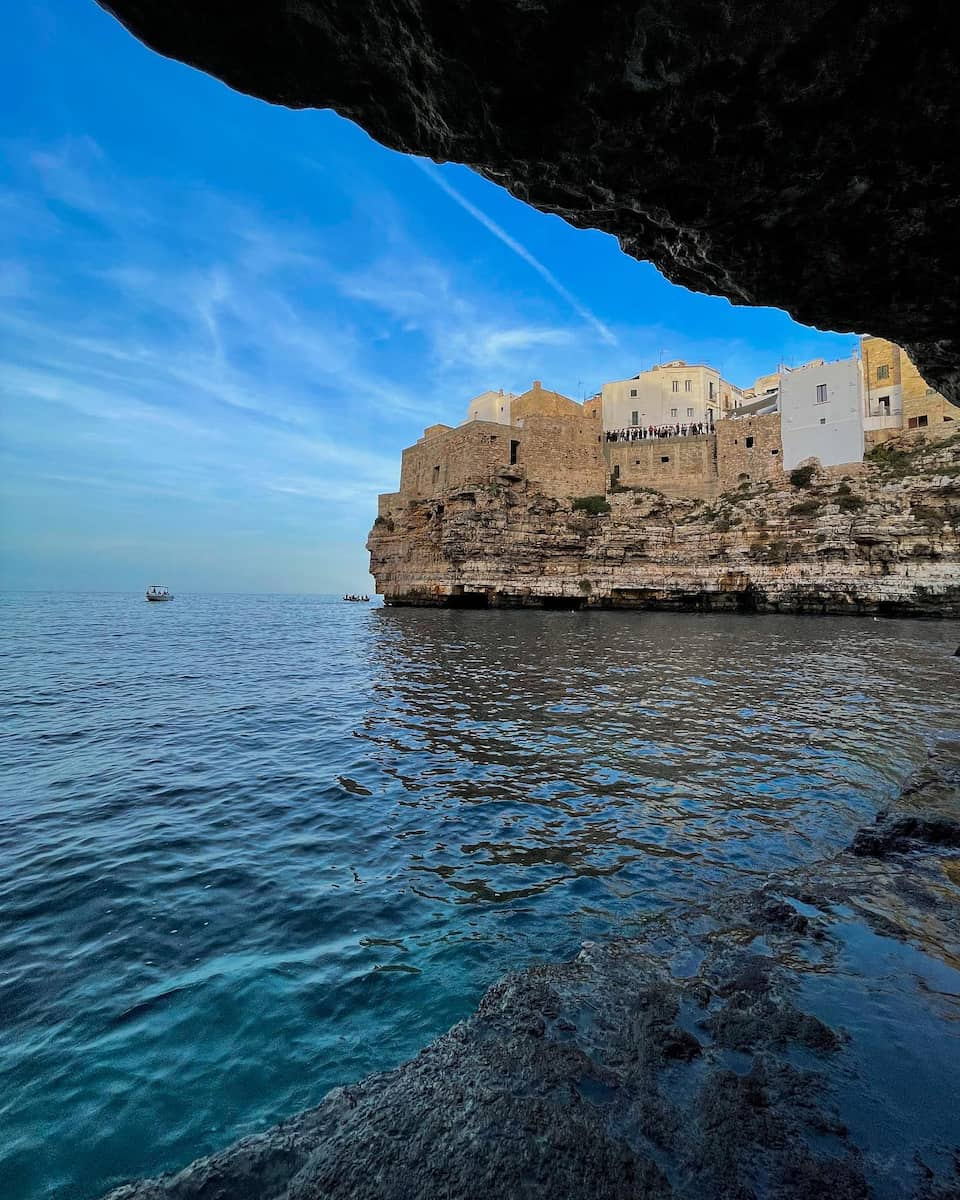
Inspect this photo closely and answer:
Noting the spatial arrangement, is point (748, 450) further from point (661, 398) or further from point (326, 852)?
point (326, 852)

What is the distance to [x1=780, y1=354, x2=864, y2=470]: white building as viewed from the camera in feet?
128

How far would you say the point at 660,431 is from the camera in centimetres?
5175

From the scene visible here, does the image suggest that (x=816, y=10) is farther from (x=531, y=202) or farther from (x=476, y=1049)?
(x=476, y=1049)

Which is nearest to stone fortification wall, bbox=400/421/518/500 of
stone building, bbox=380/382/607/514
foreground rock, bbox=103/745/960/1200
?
stone building, bbox=380/382/607/514

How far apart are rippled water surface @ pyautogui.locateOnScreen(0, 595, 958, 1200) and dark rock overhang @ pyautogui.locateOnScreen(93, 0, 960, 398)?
472 centimetres

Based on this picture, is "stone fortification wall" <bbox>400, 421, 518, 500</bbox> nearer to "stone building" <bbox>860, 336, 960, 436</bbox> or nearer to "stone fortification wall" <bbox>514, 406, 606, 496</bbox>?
"stone fortification wall" <bbox>514, 406, 606, 496</bbox>

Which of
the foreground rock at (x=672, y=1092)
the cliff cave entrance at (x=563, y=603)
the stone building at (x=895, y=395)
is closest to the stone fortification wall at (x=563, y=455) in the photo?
the cliff cave entrance at (x=563, y=603)

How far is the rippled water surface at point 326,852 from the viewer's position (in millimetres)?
3061

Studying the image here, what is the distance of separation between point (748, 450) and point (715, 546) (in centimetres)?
1082

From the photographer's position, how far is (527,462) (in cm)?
4550

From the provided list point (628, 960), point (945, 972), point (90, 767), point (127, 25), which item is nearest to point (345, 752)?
point (90, 767)

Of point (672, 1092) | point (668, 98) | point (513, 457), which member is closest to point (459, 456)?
point (513, 457)

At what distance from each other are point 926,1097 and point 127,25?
18.7ft

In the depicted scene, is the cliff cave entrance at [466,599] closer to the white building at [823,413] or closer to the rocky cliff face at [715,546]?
the rocky cliff face at [715,546]
